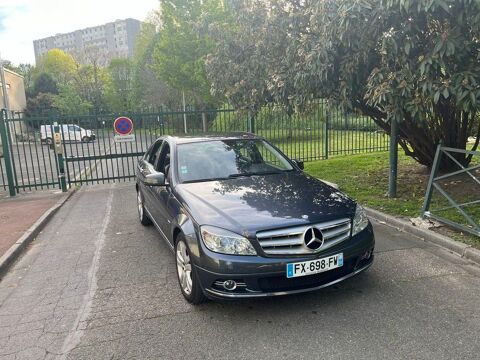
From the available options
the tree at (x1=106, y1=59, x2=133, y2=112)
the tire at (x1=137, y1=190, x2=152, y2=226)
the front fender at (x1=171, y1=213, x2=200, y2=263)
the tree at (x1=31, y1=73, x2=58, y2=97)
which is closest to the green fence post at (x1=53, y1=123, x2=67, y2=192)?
the tire at (x1=137, y1=190, x2=152, y2=226)

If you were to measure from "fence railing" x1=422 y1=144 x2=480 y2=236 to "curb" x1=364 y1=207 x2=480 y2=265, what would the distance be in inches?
10.4

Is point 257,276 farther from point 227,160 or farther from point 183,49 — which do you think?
point 183,49

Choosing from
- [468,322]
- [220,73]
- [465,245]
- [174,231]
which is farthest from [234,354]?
[220,73]

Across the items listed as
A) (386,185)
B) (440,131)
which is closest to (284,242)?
(386,185)

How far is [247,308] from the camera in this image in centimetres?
377

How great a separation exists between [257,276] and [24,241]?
14.6ft

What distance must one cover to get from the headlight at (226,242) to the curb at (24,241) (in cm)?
319

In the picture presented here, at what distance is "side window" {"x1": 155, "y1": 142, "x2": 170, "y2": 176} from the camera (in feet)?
16.8

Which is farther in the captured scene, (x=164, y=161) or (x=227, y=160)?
(x=164, y=161)

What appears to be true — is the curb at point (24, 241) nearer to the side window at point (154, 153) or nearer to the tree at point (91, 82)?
the side window at point (154, 153)

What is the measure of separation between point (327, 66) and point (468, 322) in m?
3.95

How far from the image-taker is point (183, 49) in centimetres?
2459

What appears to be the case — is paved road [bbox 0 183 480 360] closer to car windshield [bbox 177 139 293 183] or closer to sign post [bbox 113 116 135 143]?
car windshield [bbox 177 139 293 183]

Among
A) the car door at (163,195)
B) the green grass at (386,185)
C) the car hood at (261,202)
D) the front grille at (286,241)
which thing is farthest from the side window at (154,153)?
the green grass at (386,185)
